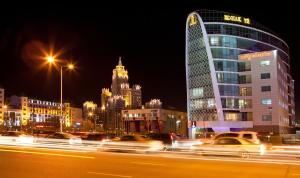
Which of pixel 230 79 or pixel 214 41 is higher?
pixel 214 41

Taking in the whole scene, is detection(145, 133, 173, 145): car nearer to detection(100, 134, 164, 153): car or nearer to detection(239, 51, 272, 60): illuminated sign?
detection(100, 134, 164, 153): car

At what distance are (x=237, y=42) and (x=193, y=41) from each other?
449 inches

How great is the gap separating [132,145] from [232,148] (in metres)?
7.41

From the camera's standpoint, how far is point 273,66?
99.2 metres

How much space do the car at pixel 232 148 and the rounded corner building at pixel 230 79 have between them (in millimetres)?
71291

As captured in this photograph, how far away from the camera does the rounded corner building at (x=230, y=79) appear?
100m

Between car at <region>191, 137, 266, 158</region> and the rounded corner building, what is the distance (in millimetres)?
71291

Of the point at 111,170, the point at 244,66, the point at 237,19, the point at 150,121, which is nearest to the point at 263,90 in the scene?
the point at 244,66

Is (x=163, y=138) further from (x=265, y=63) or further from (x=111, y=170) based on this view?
(x=265, y=63)

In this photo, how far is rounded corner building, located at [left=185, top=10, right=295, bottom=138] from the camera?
100500 mm

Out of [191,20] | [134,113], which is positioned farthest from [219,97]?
[134,113]

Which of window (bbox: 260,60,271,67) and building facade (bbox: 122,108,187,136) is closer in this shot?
window (bbox: 260,60,271,67)

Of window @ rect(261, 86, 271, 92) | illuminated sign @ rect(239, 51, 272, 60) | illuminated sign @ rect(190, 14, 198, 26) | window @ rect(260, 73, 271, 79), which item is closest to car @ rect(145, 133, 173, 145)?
window @ rect(261, 86, 271, 92)

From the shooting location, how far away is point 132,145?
1205 inches
